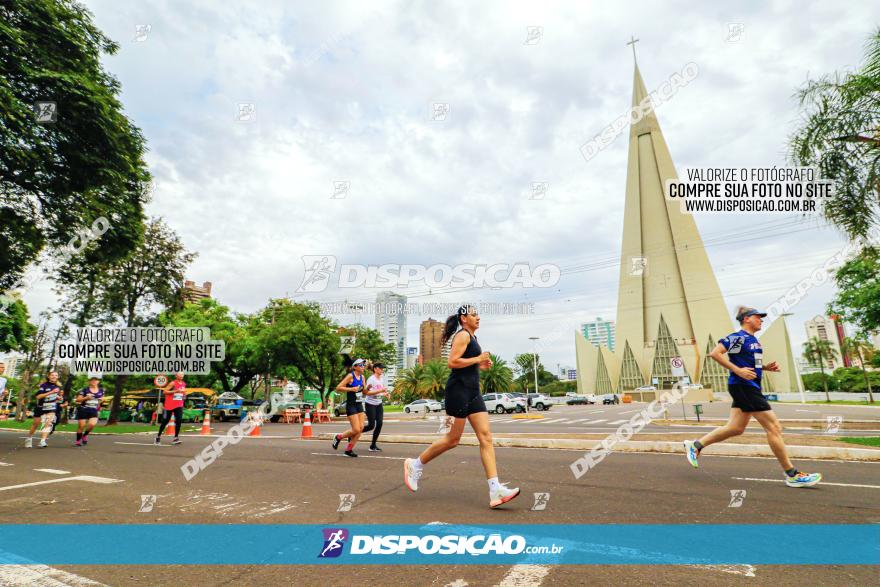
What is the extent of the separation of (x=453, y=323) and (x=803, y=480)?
4275 mm

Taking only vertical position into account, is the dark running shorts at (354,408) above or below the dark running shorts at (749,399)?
below

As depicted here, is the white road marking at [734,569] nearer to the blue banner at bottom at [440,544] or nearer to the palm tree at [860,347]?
the blue banner at bottom at [440,544]

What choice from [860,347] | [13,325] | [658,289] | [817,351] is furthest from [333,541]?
[658,289]

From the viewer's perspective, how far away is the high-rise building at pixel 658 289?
7138 centimetres

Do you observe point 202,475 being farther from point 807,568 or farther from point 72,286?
point 72,286

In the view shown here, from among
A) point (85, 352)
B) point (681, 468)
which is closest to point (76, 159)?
point (681, 468)

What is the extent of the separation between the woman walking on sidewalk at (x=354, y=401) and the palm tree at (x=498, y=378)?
172 ft

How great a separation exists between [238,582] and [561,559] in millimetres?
2010

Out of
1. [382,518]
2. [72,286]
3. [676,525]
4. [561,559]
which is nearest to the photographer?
[561,559]

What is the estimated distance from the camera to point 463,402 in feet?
15.0

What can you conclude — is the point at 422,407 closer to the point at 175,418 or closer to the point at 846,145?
the point at 175,418

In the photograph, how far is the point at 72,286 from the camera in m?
22.4

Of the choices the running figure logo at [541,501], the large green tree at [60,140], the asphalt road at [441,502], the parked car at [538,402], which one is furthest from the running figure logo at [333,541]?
the parked car at [538,402]

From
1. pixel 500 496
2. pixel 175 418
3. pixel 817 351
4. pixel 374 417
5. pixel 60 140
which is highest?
pixel 60 140
